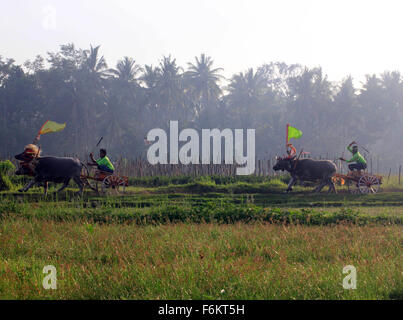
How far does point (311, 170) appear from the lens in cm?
1506

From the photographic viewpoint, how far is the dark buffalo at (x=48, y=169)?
13.1 metres

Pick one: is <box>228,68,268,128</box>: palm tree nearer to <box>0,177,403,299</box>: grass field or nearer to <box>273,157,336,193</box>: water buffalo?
<box>273,157,336,193</box>: water buffalo

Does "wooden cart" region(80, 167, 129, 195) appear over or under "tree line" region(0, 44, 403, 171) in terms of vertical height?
under

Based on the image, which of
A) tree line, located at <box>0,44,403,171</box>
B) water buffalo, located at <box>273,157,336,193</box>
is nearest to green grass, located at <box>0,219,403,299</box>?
water buffalo, located at <box>273,157,336,193</box>

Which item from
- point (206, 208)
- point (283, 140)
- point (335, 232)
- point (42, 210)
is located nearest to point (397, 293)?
point (335, 232)

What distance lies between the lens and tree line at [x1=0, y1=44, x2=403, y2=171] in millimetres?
39688

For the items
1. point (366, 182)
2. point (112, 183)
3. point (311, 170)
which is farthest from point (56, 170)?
point (366, 182)

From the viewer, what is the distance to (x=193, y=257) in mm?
5590

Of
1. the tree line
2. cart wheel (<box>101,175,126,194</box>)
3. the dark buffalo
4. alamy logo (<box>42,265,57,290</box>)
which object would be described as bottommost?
alamy logo (<box>42,265,57,290</box>)

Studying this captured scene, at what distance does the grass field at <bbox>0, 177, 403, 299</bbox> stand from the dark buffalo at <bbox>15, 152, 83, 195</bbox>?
315cm

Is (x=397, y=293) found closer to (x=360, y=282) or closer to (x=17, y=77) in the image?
(x=360, y=282)

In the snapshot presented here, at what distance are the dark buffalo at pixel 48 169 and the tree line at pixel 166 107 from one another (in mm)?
25194

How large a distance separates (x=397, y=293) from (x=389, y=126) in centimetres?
4269

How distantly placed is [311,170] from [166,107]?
29509mm
